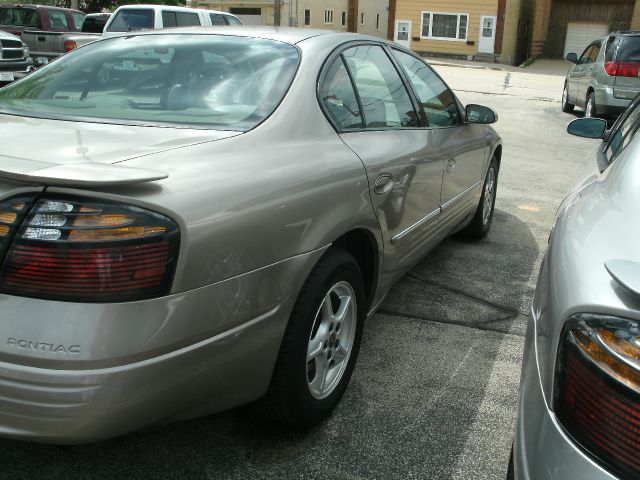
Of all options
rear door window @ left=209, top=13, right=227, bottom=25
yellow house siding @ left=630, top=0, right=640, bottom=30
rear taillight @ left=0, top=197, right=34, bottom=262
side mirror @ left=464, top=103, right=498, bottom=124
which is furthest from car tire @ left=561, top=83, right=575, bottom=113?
yellow house siding @ left=630, top=0, right=640, bottom=30

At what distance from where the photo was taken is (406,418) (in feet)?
9.04

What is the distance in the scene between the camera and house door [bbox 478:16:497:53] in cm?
3203

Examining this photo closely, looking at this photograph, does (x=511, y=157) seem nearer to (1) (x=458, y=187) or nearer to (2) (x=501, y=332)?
(1) (x=458, y=187)

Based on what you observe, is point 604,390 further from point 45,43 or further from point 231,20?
point 231,20

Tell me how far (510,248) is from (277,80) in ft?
10.1

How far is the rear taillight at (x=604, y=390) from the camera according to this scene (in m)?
1.27

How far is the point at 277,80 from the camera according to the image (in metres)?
2.69

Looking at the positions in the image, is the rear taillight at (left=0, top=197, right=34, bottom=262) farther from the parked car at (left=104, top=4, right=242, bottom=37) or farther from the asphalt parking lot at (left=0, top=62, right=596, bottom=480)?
the parked car at (left=104, top=4, right=242, bottom=37)

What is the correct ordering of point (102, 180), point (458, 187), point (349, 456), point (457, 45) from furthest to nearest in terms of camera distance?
1. point (457, 45)
2. point (458, 187)
3. point (349, 456)
4. point (102, 180)

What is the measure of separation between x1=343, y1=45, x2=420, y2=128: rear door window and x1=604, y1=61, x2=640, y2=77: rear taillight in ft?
29.6

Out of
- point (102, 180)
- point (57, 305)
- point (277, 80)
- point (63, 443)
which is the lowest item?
point (63, 443)

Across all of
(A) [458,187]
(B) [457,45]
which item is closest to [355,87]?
(A) [458,187]

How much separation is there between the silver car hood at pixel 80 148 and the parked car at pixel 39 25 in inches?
511

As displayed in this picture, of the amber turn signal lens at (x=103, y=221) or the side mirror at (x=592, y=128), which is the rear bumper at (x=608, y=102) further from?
the amber turn signal lens at (x=103, y=221)
